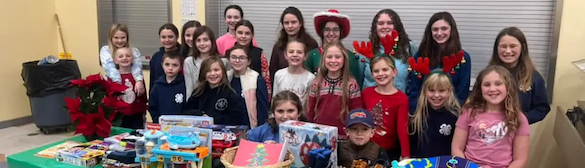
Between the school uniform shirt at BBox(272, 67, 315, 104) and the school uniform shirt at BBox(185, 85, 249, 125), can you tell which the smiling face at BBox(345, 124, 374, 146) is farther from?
the school uniform shirt at BBox(185, 85, 249, 125)

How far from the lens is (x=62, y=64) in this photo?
180 inches

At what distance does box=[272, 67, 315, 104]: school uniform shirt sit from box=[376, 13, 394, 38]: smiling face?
0.51 metres

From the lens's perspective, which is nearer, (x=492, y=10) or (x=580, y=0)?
(x=580, y=0)

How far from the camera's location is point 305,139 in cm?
194

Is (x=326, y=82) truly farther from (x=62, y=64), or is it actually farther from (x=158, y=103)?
(x=62, y=64)

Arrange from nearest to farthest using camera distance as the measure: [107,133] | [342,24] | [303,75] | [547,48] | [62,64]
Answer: [107,133]
[303,75]
[342,24]
[547,48]
[62,64]

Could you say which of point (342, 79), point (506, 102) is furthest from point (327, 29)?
point (506, 102)

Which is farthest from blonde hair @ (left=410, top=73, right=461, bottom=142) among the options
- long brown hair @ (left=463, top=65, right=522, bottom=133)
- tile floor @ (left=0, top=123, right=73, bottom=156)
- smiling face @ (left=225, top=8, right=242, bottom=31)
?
tile floor @ (left=0, top=123, right=73, bottom=156)

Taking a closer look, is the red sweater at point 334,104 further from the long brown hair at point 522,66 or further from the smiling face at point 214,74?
the long brown hair at point 522,66

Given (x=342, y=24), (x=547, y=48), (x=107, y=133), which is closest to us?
(x=107, y=133)

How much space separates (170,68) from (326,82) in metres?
1.00

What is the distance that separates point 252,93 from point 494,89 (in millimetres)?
1361

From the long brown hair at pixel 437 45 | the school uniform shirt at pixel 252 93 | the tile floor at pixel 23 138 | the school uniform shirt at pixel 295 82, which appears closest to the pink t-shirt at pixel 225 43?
the school uniform shirt at pixel 252 93

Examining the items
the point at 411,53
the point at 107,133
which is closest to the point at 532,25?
the point at 411,53
